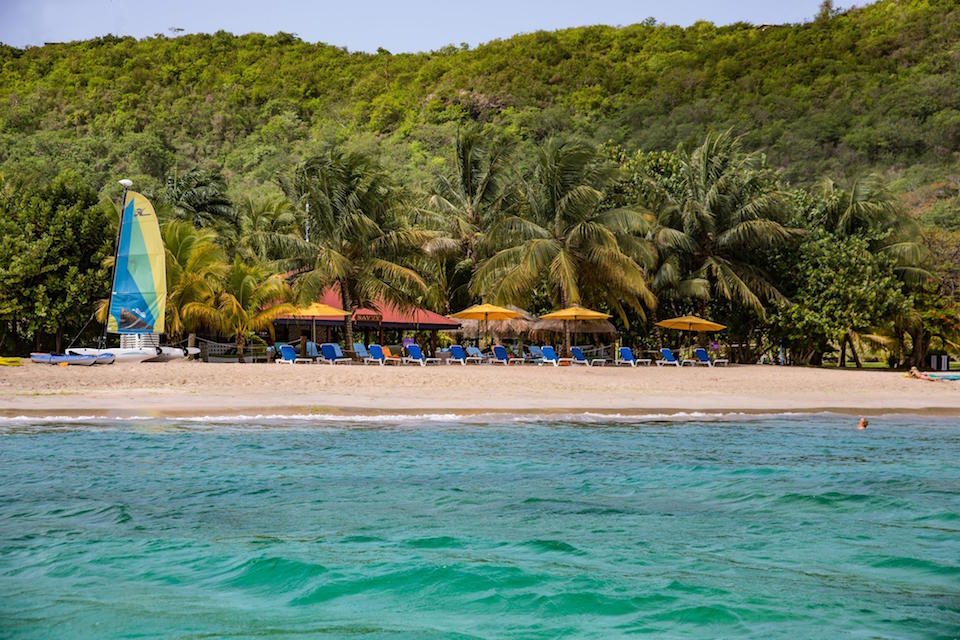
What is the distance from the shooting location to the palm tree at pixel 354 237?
84.1 ft

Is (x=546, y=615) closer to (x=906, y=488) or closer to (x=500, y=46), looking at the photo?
(x=906, y=488)

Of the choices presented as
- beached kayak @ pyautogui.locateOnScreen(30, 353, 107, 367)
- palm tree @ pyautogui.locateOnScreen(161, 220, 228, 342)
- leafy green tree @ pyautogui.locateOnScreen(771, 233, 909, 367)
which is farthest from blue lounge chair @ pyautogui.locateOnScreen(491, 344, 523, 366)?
beached kayak @ pyautogui.locateOnScreen(30, 353, 107, 367)

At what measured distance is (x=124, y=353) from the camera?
18953 mm

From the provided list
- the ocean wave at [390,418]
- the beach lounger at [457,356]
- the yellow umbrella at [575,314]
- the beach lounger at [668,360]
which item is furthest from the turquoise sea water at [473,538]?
the beach lounger at [668,360]

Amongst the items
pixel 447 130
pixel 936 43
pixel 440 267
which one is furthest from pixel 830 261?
pixel 936 43

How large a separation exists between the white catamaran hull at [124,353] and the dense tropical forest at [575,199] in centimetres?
293

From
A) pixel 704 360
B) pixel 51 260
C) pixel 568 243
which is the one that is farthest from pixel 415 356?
pixel 51 260

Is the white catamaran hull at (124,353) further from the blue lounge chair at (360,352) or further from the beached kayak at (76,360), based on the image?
the blue lounge chair at (360,352)

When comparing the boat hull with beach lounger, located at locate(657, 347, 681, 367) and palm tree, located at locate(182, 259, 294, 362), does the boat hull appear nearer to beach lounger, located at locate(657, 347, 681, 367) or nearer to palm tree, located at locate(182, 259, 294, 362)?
palm tree, located at locate(182, 259, 294, 362)

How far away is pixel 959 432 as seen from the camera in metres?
10.4

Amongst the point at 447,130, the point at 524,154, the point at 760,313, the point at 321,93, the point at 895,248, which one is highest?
the point at 321,93

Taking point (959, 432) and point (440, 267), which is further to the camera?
point (440, 267)

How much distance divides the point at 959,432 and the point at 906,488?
4156 millimetres

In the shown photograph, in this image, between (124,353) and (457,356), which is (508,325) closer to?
(457,356)
